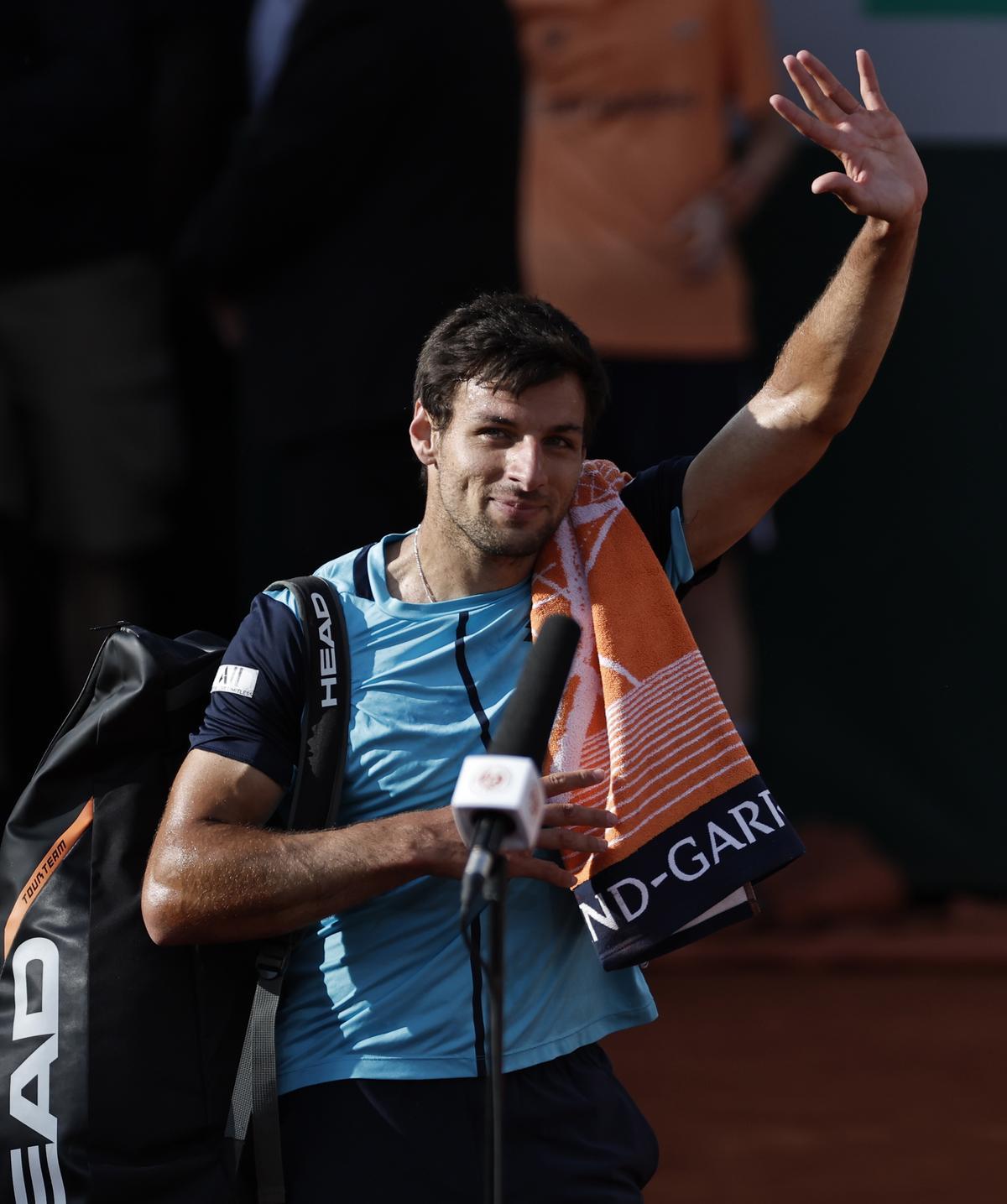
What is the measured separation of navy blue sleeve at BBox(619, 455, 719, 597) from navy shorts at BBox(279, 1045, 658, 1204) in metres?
0.75

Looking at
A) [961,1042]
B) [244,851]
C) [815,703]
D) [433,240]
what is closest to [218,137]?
[433,240]

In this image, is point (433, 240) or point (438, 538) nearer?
point (438, 538)

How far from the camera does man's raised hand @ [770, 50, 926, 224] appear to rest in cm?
279

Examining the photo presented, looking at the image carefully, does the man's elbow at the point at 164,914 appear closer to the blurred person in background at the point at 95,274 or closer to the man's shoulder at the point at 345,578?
the man's shoulder at the point at 345,578

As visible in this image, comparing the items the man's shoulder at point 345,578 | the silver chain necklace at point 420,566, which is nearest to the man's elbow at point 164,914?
the man's shoulder at point 345,578

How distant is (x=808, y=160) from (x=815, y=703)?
81.2 inches

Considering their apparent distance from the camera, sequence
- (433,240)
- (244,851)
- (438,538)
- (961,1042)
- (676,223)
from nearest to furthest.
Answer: (244,851) < (438,538) < (433,240) < (961,1042) < (676,223)

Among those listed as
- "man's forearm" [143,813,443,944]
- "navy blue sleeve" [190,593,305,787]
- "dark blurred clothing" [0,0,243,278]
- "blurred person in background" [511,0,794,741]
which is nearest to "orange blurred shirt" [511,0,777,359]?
"blurred person in background" [511,0,794,741]

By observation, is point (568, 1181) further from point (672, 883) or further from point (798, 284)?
point (798, 284)

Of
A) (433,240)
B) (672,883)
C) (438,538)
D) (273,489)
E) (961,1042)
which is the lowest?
(961,1042)

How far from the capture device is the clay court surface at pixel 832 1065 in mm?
5062

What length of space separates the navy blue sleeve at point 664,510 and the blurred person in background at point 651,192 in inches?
149

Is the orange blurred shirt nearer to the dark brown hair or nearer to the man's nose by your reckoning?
the dark brown hair

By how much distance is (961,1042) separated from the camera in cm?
612
